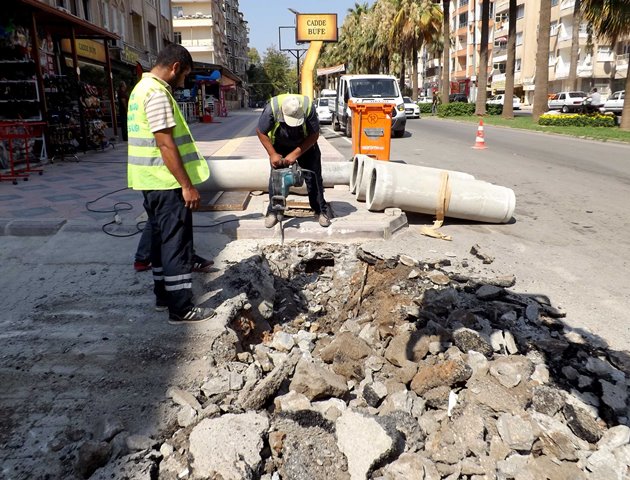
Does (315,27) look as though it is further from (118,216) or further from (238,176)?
(118,216)

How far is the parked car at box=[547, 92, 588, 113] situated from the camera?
132 ft

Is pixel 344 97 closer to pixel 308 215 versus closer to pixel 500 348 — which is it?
pixel 308 215

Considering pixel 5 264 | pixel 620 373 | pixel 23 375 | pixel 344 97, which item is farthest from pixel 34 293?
pixel 344 97

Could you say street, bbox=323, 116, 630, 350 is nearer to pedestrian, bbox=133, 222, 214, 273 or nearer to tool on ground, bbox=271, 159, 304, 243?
tool on ground, bbox=271, 159, 304, 243

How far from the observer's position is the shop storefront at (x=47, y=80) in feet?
35.7

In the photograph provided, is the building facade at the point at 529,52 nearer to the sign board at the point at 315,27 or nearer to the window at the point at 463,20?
the window at the point at 463,20

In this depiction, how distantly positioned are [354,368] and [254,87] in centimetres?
11268

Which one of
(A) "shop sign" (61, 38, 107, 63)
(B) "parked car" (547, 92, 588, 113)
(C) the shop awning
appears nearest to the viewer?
(C) the shop awning

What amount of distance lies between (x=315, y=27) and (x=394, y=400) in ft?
65.3

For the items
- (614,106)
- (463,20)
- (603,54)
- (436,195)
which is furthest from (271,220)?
(463,20)

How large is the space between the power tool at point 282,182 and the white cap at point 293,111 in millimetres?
453

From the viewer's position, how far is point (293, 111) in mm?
5367

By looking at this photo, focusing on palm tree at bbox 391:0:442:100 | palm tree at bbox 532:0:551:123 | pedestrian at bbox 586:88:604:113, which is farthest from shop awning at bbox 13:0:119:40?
pedestrian at bbox 586:88:604:113

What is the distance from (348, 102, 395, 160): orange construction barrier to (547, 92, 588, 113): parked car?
113 ft
